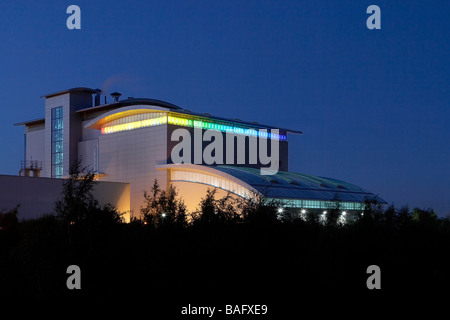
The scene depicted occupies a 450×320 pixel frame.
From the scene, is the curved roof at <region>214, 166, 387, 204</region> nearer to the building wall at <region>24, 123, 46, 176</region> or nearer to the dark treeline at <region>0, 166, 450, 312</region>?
the dark treeline at <region>0, 166, 450, 312</region>

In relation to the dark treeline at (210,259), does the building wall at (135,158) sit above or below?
above

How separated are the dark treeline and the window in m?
49.2

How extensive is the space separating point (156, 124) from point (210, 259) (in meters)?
39.2

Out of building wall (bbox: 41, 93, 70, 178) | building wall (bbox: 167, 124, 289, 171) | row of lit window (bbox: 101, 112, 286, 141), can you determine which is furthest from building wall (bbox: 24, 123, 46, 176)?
building wall (bbox: 167, 124, 289, 171)

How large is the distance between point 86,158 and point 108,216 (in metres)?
47.3

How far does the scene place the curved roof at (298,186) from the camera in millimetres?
56656

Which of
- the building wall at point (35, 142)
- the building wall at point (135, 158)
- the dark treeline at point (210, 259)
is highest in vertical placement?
the building wall at point (35, 142)

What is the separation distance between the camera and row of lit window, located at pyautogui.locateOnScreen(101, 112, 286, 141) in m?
64.6

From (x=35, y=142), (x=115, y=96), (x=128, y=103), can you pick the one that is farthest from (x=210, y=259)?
(x=35, y=142)

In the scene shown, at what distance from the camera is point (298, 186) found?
60281 mm

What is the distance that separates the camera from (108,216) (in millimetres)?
27500

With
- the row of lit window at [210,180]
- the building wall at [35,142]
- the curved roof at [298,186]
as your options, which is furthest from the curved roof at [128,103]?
the curved roof at [298,186]

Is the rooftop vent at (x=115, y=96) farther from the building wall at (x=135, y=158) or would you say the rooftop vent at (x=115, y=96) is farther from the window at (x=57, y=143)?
the window at (x=57, y=143)

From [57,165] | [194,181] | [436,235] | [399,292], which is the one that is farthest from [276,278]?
[57,165]
